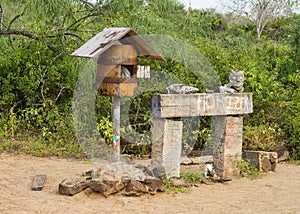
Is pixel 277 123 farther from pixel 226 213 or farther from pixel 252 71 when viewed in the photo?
pixel 226 213

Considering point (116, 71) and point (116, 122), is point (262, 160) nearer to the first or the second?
point (116, 122)

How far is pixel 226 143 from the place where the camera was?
713cm

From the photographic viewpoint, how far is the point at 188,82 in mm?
9516

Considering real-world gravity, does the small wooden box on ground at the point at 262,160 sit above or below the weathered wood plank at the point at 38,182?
above

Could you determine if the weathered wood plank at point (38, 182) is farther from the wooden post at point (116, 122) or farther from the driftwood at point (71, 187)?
the wooden post at point (116, 122)

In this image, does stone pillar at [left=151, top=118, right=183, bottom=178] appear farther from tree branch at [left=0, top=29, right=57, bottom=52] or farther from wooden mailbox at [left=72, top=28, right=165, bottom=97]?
tree branch at [left=0, top=29, right=57, bottom=52]

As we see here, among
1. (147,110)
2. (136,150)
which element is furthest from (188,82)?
(136,150)

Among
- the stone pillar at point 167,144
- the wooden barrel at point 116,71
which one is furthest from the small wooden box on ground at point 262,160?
the wooden barrel at point 116,71

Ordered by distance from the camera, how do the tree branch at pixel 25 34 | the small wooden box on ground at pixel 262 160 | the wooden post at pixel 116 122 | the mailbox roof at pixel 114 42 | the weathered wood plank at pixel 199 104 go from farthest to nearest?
1. the tree branch at pixel 25 34
2. the small wooden box on ground at pixel 262 160
3. the weathered wood plank at pixel 199 104
4. the wooden post at pixel 116 122
5. the mailbox roof at pixel 114 42

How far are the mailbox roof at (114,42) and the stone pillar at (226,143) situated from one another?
4.88ft

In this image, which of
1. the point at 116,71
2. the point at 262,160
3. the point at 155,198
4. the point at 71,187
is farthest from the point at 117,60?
the point at 262,160

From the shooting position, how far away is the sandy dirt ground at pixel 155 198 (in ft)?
18.4

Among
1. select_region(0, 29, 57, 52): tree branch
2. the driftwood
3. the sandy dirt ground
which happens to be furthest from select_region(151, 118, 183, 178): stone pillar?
select_region(0, 29, 57, 52): tree branch

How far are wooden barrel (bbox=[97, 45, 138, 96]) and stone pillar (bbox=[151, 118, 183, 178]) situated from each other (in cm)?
68
